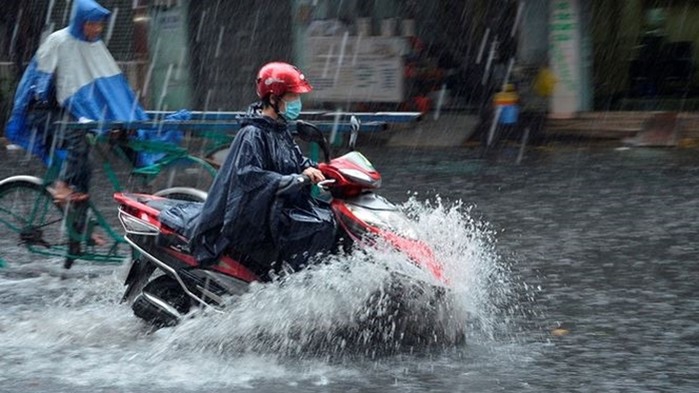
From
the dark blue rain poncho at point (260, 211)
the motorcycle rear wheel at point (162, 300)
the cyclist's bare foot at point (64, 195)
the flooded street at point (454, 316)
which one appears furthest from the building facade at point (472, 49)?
the dark blue rain poncho at point (260, 211)

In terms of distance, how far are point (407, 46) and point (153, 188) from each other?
371 inches

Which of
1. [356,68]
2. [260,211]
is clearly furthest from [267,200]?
[356,68]

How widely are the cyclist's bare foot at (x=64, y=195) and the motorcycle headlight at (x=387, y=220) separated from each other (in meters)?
2.78

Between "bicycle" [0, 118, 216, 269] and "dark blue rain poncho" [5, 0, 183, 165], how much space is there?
172mm

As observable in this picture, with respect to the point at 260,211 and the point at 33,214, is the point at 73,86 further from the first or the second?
the point at 260,211

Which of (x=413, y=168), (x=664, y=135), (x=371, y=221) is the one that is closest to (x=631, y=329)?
(x=371, y=221)

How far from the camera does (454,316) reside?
20.9 ft

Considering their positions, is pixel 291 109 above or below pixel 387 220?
above

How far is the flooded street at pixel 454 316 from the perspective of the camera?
589 centimetres

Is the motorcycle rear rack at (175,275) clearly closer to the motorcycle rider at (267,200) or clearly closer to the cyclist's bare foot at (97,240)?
the motorcycle rider at (267,200)

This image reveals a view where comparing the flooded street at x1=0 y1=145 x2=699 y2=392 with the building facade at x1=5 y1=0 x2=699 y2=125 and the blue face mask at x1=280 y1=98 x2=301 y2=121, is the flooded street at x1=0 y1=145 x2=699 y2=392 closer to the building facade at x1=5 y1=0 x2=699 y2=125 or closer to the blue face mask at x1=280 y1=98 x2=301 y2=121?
the blue face mask at x1=280 y1=98 x2=301 y2=121

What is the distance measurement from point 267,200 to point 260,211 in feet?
0.23

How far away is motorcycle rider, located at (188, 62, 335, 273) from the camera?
244 inches

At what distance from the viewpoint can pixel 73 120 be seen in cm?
842
